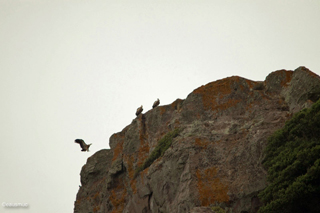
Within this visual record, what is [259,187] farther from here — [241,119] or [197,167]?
[241,119]

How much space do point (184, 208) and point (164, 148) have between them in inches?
224

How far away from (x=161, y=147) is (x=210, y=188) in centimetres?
613

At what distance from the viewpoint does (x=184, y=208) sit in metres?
18.6

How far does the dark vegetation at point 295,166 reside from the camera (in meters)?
14.6

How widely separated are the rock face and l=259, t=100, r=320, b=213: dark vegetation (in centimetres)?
101

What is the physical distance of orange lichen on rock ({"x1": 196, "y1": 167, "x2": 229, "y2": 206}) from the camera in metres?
18.1

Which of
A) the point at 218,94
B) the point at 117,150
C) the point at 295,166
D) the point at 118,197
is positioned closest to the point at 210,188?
the point at 295,166

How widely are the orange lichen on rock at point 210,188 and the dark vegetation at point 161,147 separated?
170 inches

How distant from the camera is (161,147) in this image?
24109mm

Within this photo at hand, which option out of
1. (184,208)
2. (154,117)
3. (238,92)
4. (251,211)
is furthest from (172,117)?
(251,211)

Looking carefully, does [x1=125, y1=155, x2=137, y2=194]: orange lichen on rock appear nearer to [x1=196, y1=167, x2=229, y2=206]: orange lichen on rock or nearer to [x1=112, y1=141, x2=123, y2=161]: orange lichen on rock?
[x1=112, y1=141, x2=123, y2=161]: orange lichen on rock

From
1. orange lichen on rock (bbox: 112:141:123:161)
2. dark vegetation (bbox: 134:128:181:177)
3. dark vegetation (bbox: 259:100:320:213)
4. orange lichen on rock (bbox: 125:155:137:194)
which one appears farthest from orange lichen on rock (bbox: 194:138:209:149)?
orange lichen on rock (bbox: 112:141:123:161)

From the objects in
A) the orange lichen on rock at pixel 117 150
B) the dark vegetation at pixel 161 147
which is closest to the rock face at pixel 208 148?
the orange lichen on rock at pixel 117 150

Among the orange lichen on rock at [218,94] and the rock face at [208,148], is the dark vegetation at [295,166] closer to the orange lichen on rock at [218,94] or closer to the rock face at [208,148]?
the rock face at [208,148]
